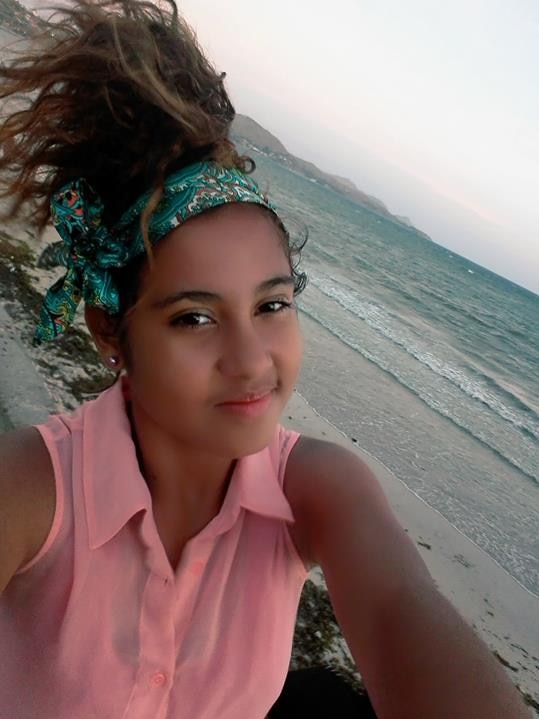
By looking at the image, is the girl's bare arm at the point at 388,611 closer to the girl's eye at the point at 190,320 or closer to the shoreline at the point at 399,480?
the girl's eye at the point at 190,320

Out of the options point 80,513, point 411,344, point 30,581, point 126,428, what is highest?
point 126,428

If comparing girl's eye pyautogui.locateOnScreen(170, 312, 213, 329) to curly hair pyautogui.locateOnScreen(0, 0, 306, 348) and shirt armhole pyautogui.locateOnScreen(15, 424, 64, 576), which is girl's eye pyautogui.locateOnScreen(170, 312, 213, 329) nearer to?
curly hair pyautogui.locateOnScreen(0, 0, 306, 348)

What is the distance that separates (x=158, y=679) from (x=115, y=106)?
1.27m

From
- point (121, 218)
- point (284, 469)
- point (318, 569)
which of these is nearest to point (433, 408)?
point (318, 569)

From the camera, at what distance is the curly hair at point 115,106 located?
4.42 ft

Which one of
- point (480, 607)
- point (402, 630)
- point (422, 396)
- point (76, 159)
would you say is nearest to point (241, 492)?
point (402, 630)

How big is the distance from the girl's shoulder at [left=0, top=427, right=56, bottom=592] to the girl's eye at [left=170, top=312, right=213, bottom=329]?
16.5 inches

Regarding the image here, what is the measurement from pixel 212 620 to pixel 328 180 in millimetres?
109145

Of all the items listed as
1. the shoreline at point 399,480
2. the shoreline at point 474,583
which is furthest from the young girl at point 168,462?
the shoreline at point 399,480

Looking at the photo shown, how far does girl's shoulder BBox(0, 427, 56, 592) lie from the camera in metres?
1.18

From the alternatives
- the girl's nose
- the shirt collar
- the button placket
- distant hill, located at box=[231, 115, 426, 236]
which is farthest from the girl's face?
distant hill, located at box=[231, 115, 426, 236]

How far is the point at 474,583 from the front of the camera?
442 centimetres

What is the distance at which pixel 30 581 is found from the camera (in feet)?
4.08

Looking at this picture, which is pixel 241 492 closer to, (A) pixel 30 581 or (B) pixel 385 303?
(A) pixel 30 581
